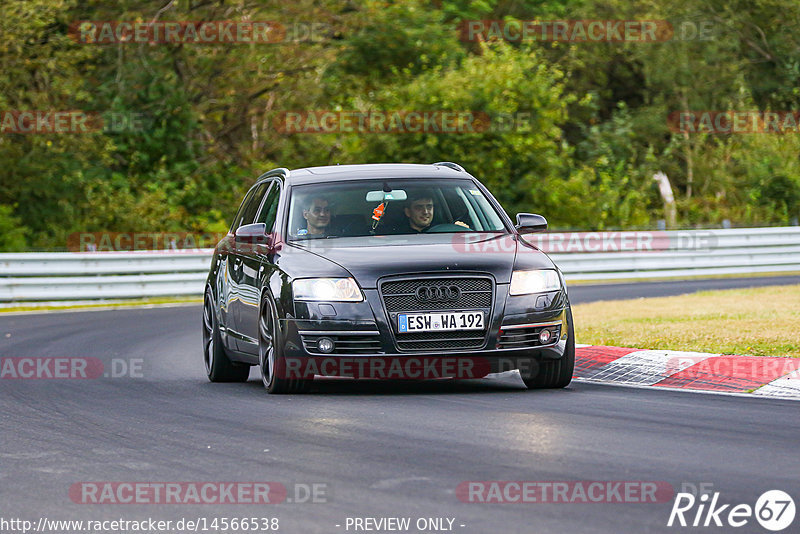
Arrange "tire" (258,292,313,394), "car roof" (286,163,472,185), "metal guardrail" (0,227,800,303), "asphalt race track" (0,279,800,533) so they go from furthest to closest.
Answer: "metal guardrail" (0,227,800,303), "car roof" (286,163,472,185), "tire" (258,292,313,394), "asphalt race track" (0,279,800,533)

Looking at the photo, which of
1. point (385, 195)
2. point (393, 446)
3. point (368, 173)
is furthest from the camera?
point (368, 173)

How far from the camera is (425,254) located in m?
10.2

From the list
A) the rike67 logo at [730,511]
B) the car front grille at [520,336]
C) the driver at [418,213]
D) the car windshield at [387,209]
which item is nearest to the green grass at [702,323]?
the car windshield at [387,209]

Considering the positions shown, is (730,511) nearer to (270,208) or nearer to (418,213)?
(418,213)

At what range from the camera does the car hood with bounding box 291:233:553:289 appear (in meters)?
9.97

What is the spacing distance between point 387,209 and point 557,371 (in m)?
1.93

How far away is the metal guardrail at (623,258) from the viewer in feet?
82.6

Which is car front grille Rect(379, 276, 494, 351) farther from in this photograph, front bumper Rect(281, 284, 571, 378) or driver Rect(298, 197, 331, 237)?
driver Rect(298, 197, 331, 237)

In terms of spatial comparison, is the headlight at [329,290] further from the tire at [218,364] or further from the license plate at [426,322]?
the tire at [218,364]

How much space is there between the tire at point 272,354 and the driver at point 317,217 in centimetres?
72

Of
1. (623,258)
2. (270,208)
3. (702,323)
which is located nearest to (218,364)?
(270,208)

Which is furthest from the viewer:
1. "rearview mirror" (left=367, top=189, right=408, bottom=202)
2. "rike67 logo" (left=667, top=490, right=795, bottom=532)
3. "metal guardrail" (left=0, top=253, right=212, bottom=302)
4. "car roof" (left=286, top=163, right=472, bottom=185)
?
"metal guardrail" (left=0, top=253, right=212, bottom=302)

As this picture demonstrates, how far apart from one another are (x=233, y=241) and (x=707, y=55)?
34.9 metres

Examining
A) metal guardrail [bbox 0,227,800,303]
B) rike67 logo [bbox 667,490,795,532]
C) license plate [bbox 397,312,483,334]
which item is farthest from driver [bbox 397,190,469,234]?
metal guardrail [bbox 0,227,800,303]
